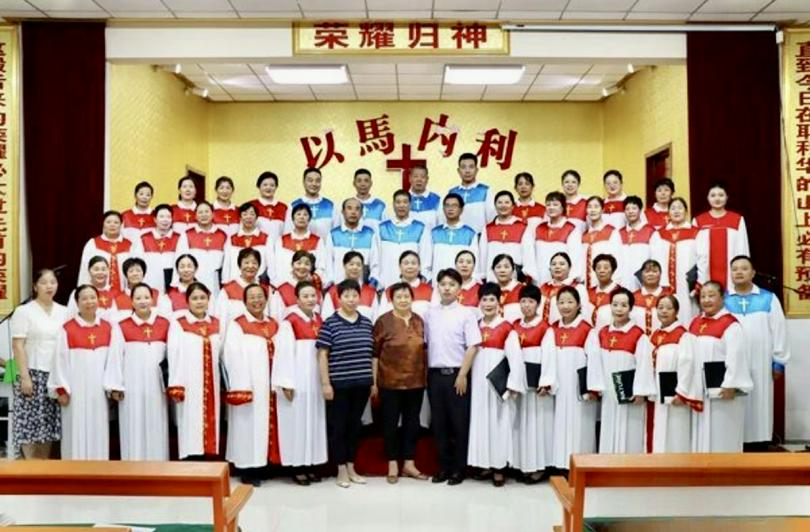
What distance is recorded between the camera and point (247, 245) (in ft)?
23.5

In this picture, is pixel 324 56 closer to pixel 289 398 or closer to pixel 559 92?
pixel 289 398

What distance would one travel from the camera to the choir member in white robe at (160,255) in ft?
23.8

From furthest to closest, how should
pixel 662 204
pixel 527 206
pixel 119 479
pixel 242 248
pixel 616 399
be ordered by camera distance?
pixel 527 206 → pixel 662 204 → pixel 242 248 → pixel 616 399 → pixel 119 479

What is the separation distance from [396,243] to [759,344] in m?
2.94

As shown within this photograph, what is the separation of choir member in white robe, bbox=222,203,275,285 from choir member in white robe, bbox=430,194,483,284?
4.46 feet

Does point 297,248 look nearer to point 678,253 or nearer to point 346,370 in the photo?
point 346,370

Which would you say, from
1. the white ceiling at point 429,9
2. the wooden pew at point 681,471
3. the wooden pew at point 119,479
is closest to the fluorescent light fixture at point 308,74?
the white ceiling at point 429,9

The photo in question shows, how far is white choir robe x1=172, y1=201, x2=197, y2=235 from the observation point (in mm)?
7488

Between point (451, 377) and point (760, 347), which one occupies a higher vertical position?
point (760, 347)

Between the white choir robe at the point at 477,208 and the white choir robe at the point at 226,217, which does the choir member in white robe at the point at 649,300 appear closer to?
the white choir robe at the point at 477,208

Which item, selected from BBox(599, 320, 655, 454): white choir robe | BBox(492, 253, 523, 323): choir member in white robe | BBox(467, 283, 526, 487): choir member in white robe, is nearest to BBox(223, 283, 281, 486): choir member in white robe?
BBox(467, 283, 526, 487): choir member in white robe

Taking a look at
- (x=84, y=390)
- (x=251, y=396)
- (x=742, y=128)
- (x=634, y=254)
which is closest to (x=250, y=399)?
(x=251, y=396)

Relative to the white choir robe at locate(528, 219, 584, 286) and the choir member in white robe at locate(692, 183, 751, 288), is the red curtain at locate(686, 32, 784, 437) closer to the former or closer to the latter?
the choir member in white robe at locate(692, 183, 751, 288)

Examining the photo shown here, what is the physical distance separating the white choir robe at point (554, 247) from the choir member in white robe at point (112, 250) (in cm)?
336
